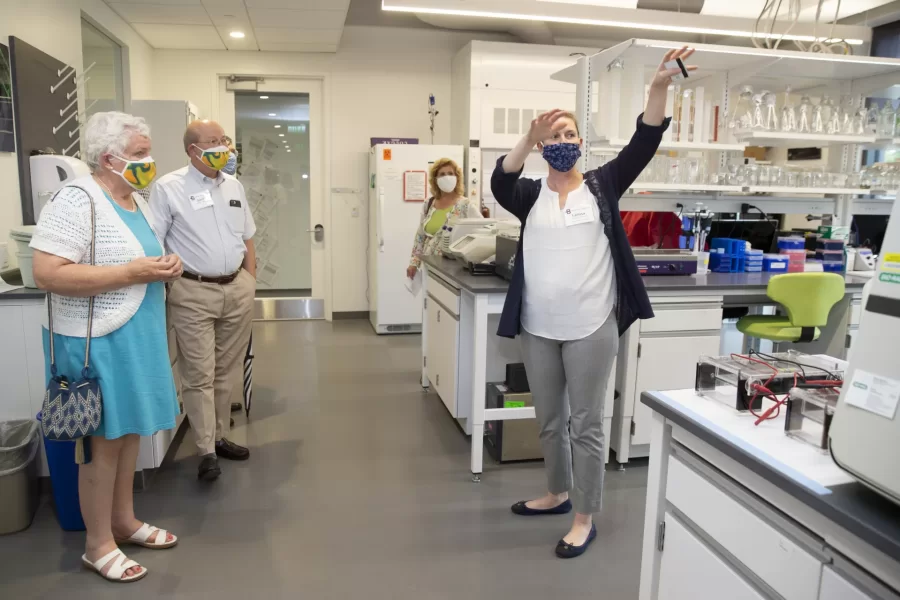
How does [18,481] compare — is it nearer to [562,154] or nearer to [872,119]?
[562,154]

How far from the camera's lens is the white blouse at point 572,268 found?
85.7 inches

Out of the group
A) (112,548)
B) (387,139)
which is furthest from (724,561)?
(387,139)

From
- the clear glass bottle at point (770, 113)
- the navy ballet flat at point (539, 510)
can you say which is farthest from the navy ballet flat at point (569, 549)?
the clear glass bottle at point (770, 113)

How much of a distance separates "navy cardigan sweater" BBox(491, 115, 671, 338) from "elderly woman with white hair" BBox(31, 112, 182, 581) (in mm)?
1168

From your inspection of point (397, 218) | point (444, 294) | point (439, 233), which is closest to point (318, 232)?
point (397, 218)

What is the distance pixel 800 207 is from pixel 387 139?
3834 millimetres

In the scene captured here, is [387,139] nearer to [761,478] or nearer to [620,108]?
[620,108]

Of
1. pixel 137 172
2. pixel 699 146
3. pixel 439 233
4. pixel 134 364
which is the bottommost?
pixel 134 364

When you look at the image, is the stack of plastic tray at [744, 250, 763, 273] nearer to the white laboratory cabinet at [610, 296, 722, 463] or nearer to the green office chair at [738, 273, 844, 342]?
the green office chair at [738, 273, 844, 342]

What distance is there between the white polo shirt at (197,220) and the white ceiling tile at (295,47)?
3627mm

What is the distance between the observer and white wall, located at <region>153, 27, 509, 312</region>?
20.5 ft

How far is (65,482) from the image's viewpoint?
8.00ft

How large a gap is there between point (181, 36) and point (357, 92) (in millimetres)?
1687

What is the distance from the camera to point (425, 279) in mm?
4301
